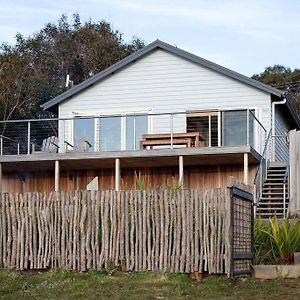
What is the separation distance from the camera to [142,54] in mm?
24375

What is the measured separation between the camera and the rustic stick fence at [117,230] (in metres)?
12.3

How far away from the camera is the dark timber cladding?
67.5 feet

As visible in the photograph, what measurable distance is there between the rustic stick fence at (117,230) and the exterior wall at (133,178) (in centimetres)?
822

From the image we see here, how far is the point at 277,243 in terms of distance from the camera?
12.7 meters

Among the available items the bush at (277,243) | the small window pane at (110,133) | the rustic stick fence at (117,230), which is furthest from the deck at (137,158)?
the rustic stick fence at (117,230)

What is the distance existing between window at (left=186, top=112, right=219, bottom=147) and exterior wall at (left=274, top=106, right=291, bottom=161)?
2.12 meters

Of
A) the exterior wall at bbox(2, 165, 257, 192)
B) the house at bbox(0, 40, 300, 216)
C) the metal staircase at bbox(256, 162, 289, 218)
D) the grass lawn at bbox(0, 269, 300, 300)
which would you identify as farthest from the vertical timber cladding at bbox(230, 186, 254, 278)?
the exterior wall at bbox(2, 165, 257, 192)

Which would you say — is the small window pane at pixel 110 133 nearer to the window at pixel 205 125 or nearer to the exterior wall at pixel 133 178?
the exterior wall at pixel 133 178

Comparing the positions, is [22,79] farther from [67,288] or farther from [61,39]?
[67,288]

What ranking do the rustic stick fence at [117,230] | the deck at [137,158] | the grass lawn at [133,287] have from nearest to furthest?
1. the grass lawn at [133,287]
2. the rustic stick fence at [117,230]
3. the deck at [137,158]

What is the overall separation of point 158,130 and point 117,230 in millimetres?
10731

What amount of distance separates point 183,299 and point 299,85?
4613 centimetres

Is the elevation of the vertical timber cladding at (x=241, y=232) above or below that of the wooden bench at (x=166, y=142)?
below

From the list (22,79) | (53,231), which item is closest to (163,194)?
(53,231)
